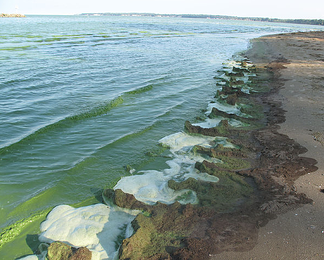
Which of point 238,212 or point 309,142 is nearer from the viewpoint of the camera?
point 238,212

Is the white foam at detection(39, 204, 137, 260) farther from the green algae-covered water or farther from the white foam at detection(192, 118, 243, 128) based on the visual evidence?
the white foam at detection(192, 118, 243, 128)

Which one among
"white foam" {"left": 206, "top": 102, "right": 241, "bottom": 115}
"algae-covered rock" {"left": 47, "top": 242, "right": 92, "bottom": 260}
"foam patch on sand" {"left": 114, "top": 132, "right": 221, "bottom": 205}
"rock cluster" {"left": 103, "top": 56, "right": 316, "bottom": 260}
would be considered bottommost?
"white foam" {"left": 206, "top": 102, "right": 241, "bottom": 115}

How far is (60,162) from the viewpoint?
5988 mm

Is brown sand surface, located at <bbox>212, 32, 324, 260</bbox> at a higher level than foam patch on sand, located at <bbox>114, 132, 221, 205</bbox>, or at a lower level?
higher

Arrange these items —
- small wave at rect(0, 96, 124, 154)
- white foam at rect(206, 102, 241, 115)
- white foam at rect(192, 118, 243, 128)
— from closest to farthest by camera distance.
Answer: small wave at rect(0, 96, 124, 154)
white foam at rect(192, 118, 243, 128)
white foam at rect(206, 102, 241, 115)

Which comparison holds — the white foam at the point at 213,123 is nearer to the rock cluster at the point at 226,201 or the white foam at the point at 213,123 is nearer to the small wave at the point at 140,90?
the rock cluster at the point at 226,201

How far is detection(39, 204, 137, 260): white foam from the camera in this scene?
145 inches

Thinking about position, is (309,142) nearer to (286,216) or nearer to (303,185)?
(303,185)

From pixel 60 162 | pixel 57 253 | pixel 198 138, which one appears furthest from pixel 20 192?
pixel 198 138

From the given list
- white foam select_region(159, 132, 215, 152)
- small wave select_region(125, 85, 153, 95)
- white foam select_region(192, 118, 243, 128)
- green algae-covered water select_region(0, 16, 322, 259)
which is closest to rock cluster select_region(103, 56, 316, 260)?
white foam select_region(159, 132, 215, 152)

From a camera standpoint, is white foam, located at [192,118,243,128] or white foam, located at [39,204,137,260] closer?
white foam, located at [39,204,137,260]

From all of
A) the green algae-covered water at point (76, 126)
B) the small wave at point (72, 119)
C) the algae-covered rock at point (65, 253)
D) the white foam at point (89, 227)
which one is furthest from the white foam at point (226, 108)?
the algae-covered rock at point (65, 253)

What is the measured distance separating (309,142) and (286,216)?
3.10 metres

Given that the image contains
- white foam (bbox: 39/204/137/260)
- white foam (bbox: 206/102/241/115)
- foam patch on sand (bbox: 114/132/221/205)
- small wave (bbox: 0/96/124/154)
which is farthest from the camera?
white foam (bbox: 206/102/241/115)
